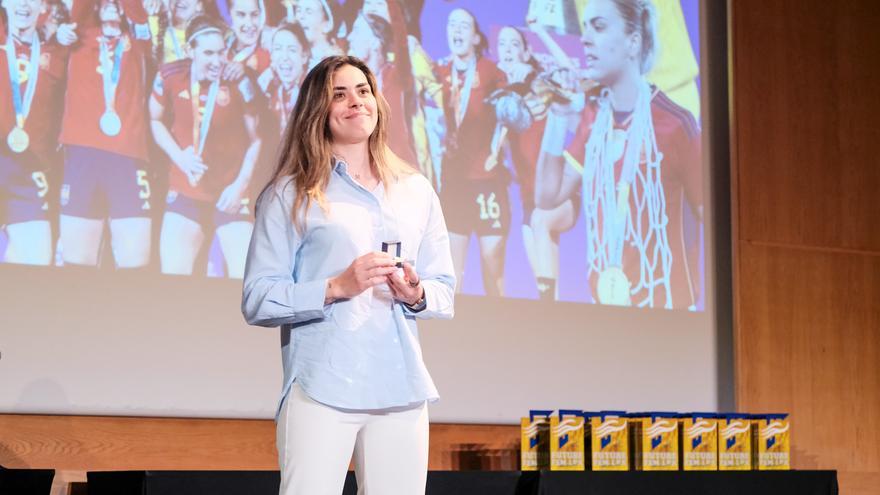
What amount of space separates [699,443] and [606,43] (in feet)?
5.16

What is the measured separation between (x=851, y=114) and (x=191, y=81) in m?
2.87

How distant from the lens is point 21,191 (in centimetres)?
305

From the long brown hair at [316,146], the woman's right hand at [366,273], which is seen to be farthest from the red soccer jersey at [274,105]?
the woman's right hand at [366,273]

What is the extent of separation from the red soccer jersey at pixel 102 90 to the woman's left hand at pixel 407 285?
1739 mm

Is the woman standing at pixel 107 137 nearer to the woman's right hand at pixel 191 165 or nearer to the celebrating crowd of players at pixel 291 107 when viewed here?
the celebrating crowd of players at pixel 291 107

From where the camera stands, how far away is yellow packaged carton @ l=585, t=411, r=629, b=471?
11.4 ft

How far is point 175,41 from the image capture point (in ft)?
10.8

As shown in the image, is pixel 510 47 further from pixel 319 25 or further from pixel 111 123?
pixel 111 123

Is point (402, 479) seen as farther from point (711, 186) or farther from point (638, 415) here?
point (711, 186)

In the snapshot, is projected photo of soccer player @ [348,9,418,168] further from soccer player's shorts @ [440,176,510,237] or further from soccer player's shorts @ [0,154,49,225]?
soccer player's shorts @ [0,154,49,225]

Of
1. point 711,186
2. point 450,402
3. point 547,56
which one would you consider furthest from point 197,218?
point 711,186

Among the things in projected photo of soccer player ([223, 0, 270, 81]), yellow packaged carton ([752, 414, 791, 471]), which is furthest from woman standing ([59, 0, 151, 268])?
yellow packaged carton ([752, 414, 791, 471])

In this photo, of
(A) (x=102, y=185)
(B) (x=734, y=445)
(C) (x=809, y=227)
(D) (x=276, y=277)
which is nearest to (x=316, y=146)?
(D) (x=276, y=277)

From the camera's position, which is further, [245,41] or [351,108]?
[245,41]
